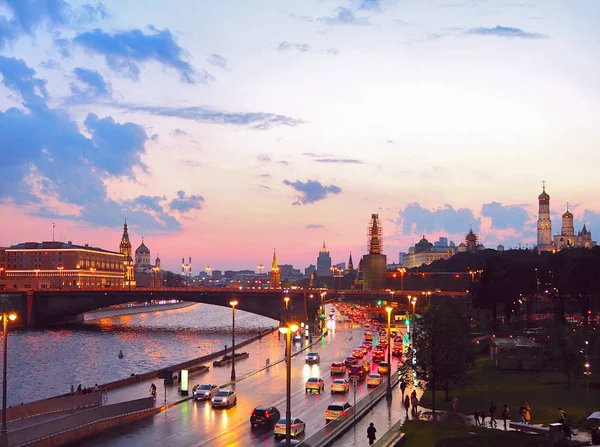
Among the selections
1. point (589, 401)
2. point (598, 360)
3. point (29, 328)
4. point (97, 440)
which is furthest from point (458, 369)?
point (29, 328)

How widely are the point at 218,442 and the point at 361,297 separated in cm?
13337

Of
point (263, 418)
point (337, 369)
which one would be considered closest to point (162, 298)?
point (337, 369)

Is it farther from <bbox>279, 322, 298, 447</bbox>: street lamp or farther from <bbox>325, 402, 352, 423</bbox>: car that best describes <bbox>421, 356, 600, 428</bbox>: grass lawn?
<bbox>279, 322, 298, 447</bbox>: street lamp

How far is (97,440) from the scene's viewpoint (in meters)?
36.1

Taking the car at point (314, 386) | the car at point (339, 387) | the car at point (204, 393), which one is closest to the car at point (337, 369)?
the car at point (314, 386)

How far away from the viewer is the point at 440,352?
4512cm

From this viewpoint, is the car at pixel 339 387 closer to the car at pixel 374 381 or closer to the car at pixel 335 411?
the car at pixel 374 381

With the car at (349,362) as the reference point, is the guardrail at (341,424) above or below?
above

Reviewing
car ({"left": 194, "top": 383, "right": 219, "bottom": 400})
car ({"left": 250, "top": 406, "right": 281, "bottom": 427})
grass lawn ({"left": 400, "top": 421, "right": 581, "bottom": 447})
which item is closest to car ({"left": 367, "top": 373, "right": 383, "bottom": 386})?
car ({"left": 194, "top": 383, "right": 219, "bottom": 400})

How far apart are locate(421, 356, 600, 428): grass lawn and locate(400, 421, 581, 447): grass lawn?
542 cm

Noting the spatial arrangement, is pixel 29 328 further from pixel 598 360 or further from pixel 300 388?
pixel 598 360

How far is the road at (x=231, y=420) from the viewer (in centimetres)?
3591

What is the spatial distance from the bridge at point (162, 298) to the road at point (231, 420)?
8284cm

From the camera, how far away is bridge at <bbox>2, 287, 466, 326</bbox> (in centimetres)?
14650
